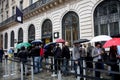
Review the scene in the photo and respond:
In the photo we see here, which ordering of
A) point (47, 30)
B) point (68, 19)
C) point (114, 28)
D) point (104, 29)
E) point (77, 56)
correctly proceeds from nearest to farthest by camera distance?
point (77, 56)
point (114, 28)
point (104, 29)
point (68, 19)
point (47, 30)

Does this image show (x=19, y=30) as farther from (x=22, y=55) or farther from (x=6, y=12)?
(x=22, y=55)

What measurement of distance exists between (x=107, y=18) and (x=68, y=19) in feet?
17.3

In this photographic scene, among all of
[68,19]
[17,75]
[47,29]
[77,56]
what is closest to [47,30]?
[47,29]

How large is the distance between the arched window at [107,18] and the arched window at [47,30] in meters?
7.54

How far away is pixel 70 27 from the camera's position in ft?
67.8

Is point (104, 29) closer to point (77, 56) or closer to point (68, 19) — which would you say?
point (68, 19)

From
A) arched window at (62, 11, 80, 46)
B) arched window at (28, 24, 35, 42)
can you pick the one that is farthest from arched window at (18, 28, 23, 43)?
arched window at (62, 11, 80, 46)

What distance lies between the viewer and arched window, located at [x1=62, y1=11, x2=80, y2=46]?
19.8m

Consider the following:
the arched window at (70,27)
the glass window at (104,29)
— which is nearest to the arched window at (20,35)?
the arched window at (70,27)

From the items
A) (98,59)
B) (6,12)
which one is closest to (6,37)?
(6,12)

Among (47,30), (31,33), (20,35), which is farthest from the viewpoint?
(20,35)

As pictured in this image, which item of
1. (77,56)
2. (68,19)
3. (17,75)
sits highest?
(68,19)

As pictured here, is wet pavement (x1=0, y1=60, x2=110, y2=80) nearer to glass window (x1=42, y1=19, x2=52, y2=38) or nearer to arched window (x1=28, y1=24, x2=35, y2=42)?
glass window (x1=42, y1=19, x2=52, y2=38)

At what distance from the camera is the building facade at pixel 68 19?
53.9ft
